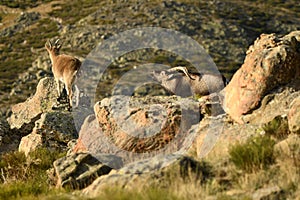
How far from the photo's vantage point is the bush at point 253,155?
31.7 ft

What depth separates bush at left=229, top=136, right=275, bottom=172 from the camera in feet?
31.7

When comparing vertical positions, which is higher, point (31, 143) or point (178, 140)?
point (178, 140)

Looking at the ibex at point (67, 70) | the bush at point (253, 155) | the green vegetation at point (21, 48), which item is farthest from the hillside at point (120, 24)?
the bush at point (253, 155)

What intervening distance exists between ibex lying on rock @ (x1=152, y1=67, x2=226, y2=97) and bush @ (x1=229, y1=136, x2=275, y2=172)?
6.05 meters

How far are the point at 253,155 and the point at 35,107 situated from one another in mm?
12019

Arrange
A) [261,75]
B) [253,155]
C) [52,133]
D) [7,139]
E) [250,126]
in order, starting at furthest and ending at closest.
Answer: [7,139]
[52,133]
[261,75]
[250,126]
[253,155]

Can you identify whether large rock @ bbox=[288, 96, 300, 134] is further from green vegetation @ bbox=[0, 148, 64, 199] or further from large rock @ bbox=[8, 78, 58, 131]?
large rock @ bbox=[8, 78, 58, 131]

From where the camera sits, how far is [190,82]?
1647 cm

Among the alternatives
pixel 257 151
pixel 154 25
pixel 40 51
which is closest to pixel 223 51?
pixel 154 25

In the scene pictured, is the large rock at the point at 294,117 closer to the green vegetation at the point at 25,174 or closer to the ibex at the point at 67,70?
the green vegetation at the point at 25,174

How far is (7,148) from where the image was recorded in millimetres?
18719

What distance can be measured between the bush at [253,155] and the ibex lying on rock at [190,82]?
605 centimetres

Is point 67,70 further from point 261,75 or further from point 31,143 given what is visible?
point 261,75

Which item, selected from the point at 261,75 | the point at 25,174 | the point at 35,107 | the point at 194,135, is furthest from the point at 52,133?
the point at 261,75
